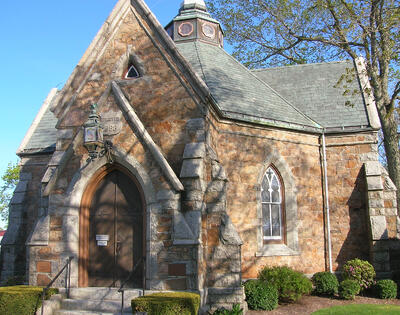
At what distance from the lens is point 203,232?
10109 mm

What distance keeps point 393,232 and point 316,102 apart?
5.51m

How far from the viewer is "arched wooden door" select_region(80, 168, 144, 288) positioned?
10266mm

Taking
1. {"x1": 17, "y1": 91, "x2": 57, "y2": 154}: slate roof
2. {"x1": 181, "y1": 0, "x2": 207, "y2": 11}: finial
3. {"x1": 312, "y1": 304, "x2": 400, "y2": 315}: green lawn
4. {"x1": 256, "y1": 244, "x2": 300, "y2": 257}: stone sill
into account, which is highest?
{"x1": 181, "y1": 0, "x2": 207, "y2": 11}: finial

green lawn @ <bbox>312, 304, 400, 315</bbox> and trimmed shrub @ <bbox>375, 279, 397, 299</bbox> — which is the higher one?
trimmed shrub @ <bbox>375, 279, 397, 299</bbox>

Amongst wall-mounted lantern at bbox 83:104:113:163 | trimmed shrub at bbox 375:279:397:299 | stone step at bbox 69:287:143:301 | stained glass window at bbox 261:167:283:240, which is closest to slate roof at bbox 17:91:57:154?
wall-mounted lantern at bbox 83:104:113:163

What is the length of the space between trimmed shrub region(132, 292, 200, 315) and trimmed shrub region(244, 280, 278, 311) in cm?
302

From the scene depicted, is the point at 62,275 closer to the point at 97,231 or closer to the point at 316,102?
the point at 97,231

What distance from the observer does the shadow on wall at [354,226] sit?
1393 cm

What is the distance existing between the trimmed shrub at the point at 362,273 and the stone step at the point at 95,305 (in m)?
7.11

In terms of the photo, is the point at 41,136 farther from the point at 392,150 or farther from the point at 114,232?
the point at 392,150

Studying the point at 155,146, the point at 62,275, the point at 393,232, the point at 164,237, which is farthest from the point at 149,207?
the point at 393,232

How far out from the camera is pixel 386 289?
12367 mm

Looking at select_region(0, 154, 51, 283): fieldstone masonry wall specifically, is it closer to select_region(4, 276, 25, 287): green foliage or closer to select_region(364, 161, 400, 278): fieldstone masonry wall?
select_region(4, 276, 25, 287): green foliage

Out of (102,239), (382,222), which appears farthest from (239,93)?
(102,239)
